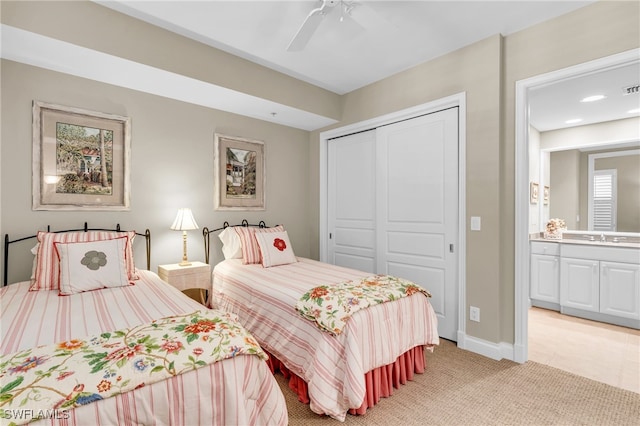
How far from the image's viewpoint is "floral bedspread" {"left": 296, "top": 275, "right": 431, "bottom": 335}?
1.92 metres

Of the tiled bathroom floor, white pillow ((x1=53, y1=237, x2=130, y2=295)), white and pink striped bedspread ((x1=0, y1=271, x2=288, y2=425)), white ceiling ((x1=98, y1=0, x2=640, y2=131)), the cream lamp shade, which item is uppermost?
white ceiling ((x1=98, y1=0, x2=640, y2=131))

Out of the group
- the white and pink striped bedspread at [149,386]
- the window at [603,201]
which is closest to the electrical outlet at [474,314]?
the white and pink striped bedspread at [149,386]

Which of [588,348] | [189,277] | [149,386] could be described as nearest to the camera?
[149,386]

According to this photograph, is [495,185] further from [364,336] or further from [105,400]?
[105,400]

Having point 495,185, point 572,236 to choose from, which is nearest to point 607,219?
point 572,236

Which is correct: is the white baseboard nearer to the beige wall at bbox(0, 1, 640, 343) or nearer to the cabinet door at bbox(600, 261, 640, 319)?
the beige wall at bbox(0, 1, 640, 343)

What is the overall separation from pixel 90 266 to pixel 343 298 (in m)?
1.86

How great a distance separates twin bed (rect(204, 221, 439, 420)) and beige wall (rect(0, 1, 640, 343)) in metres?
0.86

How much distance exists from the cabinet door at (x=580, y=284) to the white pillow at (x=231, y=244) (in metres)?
3.86

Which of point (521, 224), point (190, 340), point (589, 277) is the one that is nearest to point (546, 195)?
point (589, 277)

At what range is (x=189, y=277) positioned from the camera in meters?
3.07

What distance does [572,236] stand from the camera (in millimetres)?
4164

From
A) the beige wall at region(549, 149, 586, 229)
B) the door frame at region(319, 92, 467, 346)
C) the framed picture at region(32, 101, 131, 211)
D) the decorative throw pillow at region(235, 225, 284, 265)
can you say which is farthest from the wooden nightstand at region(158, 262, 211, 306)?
the beige wall at region(549, 149, 586, 229)

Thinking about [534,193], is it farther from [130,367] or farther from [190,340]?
[130,367]
